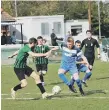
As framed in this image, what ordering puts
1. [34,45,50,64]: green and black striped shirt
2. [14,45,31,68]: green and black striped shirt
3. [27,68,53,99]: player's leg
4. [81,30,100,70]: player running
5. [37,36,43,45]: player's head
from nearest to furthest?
1. [14,45,31,68]: green and black striped shirt
2. [27,68,53,99]: player's leg
3. [37,36,43,45]: player's head
4. [34,45,50,64]: green and black striped shirt
5. [81,30,100,70]: player running

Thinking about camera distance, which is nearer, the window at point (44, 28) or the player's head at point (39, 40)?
the player's head at point (39, 40)

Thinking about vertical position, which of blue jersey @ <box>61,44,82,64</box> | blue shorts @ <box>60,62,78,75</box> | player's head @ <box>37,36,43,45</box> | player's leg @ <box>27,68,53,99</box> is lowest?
player's leg @ <box>27,68,53,99</box>

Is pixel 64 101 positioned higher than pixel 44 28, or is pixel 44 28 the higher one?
pixel 44 28

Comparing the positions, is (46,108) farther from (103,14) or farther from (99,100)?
(103,14)

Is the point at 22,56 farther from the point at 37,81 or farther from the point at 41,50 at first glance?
the point at 41,50

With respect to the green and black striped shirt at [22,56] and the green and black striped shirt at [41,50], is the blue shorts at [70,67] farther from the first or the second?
the green and black striped shirt at [41,50]

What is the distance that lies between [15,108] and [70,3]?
6066cm

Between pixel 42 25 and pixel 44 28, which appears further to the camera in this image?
pixel 44 28

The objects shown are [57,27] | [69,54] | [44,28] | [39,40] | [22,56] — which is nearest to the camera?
[22,56]

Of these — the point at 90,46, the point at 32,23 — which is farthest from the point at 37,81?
the point at 32,23

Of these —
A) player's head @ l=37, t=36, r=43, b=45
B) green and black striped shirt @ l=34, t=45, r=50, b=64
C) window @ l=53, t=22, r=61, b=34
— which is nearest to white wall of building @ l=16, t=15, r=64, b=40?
window @ l=53, t=22, r=61, b=34

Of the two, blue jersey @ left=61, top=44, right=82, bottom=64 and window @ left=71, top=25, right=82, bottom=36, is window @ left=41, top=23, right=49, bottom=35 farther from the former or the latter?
blue jersey @ left=61, top=44, right=82, bottom=64

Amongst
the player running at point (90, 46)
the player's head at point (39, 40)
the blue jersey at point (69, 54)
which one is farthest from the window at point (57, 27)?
the blue jersey at point (69, 54)

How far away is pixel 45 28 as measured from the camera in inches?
2064
